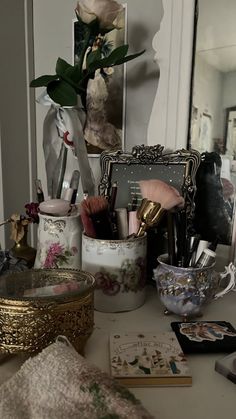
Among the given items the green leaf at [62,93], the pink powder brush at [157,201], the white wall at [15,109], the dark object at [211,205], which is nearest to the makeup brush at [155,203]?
the pink powder brush at [157,201]

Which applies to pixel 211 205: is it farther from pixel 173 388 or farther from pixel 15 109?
pixel 15 109

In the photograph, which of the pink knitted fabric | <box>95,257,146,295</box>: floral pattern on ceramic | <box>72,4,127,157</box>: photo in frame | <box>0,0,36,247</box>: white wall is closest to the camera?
the pink knitted fabric

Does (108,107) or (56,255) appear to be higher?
(108,107)

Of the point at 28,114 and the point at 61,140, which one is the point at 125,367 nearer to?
the point at 61,140

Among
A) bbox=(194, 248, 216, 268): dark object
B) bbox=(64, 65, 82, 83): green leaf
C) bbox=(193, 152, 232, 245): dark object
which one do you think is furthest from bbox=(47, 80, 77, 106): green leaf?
bbox=(194, 248, 216, 268): dark object

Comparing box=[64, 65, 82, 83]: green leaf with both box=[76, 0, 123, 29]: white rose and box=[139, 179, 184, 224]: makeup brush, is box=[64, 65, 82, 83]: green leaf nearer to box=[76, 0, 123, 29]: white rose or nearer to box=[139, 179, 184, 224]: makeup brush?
box=[76, 0, 123, 29]: white rose

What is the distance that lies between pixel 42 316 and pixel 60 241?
20 centimetres

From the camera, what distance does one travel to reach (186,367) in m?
0.37

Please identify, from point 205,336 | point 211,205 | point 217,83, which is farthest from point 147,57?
point 205,336

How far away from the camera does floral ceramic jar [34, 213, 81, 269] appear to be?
557mm

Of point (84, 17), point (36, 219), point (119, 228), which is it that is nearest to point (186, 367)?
point (119, 228)

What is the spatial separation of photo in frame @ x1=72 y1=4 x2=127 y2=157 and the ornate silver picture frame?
121mm

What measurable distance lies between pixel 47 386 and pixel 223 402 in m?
0.15

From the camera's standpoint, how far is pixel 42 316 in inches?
14.4
